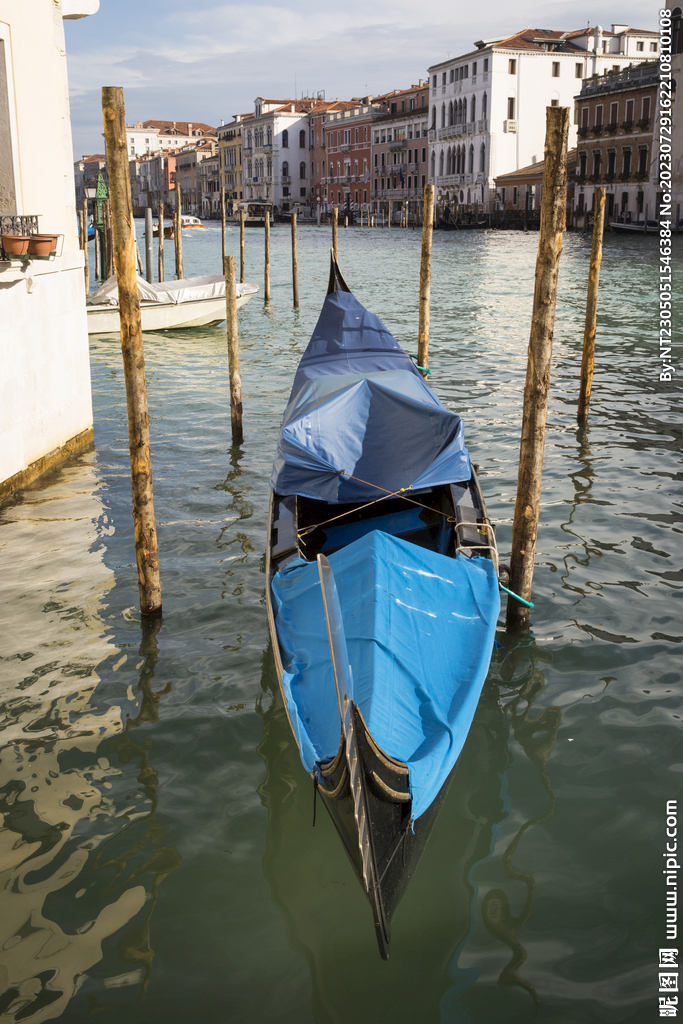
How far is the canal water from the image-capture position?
88.0 inches

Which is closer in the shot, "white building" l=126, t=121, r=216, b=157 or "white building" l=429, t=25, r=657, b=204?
"white building" l=429, t=25, r=657, b=204

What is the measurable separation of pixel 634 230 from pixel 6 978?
119 ft

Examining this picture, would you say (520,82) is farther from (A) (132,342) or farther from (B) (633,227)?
(A) (132,342)

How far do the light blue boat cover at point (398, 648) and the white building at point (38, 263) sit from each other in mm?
2862

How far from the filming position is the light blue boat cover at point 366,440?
409 centimetres

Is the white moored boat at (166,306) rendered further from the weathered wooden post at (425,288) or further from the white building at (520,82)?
the white building at (520,82)

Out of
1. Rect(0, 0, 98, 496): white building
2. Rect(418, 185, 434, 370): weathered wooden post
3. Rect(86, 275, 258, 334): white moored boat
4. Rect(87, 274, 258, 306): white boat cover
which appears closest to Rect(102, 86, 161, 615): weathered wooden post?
Rect(0, 0, 98, 496): white building

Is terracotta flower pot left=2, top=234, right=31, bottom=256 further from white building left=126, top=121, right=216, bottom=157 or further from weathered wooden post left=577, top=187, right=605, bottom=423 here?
white building left=126, top=121, right=216, bottom=157

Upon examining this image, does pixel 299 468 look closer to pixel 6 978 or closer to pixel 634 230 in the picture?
pixel 6 978

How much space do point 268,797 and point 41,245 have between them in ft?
12.3

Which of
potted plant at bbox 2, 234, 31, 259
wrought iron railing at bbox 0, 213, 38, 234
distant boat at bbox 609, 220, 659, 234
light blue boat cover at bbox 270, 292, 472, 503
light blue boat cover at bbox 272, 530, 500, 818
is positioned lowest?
light blue boat cover at bbox 272, 530, 500, 818

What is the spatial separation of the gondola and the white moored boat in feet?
27.2

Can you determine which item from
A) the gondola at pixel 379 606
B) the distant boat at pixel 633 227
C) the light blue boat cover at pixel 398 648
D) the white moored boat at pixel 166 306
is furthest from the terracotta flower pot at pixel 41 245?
the distant boat at pixel 633 227

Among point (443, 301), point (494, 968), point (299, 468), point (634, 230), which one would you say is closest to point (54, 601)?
point (299, 468)
